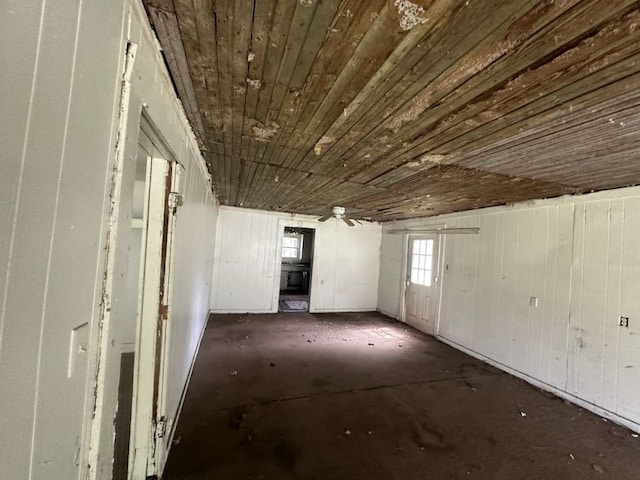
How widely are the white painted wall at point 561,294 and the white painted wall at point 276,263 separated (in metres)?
2.57

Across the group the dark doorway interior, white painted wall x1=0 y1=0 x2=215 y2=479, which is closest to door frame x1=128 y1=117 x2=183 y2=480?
the dark doorway interior

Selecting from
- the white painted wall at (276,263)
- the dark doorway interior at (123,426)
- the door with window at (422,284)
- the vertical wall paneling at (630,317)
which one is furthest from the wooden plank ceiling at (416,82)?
the white painted wall at (276,263)

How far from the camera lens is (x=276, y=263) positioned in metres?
6.38

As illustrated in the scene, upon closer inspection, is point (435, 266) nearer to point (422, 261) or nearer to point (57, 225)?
point (422, 261)

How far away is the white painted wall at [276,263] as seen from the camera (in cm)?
607

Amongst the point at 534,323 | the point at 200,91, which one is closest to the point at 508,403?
the point at 534,323

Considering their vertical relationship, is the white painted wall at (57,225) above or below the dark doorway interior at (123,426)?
above

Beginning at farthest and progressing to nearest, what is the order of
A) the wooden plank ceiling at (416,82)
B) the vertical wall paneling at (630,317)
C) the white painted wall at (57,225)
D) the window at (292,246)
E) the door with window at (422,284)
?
the window at (292,246) → the door with window at (422,284) → the vertical wall paneling at (630,317) → the wooden plank ceiling at (416,82) → the white painted wall at (57,225)

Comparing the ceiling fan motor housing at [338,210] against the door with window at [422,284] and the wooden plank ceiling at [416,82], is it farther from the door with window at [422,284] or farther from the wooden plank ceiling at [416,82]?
the wooden plank ceiling at [416,82]

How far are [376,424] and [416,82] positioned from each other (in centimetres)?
262

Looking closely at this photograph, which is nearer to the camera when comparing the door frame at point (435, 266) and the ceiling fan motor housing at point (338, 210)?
the ceiling fan motor housing at point (338, 210)

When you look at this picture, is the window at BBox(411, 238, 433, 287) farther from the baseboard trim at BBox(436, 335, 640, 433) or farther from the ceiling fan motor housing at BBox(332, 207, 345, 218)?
the ceiling fan motor housing at BBox(332, 207, 345, 218)

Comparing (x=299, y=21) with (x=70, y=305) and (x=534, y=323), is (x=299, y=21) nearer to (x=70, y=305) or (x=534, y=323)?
(x=70, y=305)

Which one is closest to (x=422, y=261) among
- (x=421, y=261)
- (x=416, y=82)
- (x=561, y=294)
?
(x=421, y=261)
